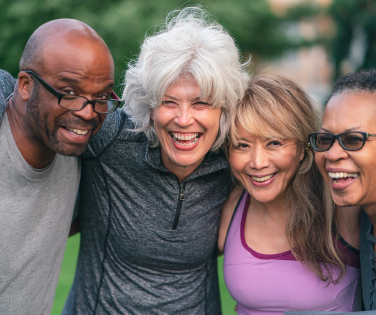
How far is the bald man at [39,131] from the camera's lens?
2.28 meters

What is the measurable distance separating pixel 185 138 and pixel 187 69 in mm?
397

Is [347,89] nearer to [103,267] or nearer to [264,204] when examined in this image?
[264,204]

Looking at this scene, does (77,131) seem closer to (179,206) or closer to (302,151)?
(179,206)

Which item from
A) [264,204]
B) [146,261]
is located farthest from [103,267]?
[264,204]

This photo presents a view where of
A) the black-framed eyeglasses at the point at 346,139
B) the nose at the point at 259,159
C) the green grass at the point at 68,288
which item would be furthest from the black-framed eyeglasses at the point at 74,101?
the green grass at the point at 68,288

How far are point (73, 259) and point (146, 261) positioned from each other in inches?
145

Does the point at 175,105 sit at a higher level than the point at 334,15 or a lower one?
lower

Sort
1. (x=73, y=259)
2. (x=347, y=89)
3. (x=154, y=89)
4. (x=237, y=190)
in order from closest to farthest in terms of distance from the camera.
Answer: (x=347, y=89) < (x=154, y=89) < (x=237, y=190) < (x=73, y=259)

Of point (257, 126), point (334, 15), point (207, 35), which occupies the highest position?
point (334, 15)

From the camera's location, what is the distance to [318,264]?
2.69 m

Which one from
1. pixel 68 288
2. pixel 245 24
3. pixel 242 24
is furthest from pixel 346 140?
pixel 245 24

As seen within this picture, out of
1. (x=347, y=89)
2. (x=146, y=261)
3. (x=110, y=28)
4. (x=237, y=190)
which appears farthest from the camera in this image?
(x=110, y=28)

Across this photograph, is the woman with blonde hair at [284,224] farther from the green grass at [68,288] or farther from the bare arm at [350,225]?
the green grass at [68,288]

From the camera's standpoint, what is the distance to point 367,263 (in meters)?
2.47
